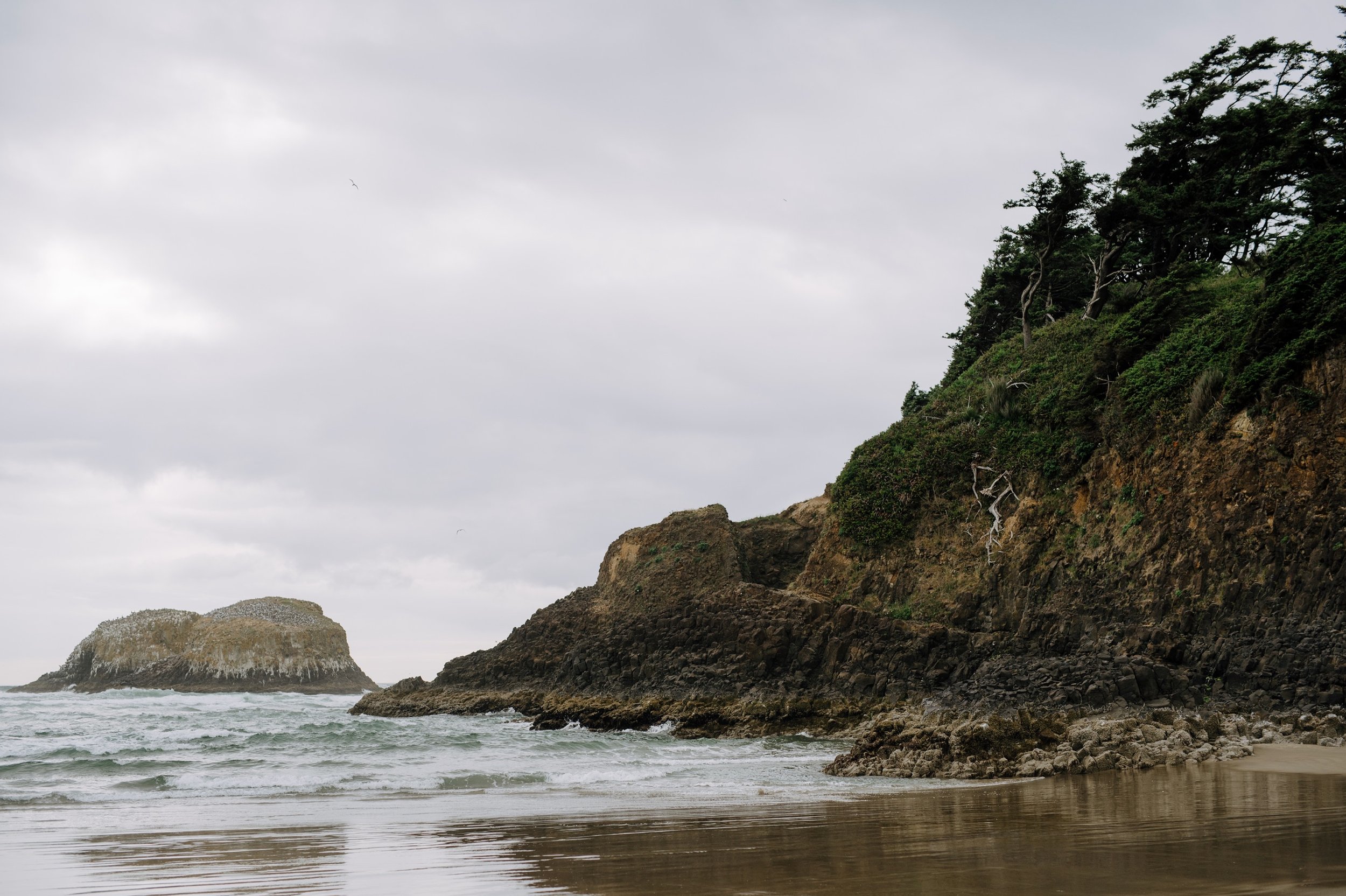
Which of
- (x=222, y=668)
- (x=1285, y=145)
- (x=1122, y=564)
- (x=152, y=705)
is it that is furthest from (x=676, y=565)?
(x=222, y=668)

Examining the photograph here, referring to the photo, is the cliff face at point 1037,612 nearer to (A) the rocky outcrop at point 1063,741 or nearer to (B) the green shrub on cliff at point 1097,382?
(B) the green shrub on cliff at point 1097,382

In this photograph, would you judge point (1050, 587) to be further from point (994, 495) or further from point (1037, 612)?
point (994, 495)

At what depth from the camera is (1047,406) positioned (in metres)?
28.1

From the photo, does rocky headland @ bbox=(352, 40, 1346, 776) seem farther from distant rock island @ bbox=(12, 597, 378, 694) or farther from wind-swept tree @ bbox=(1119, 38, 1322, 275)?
distant rock island @ bbox=(12, 597, 378, 694)

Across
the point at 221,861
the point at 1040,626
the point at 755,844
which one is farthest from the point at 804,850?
the point at 1040,626

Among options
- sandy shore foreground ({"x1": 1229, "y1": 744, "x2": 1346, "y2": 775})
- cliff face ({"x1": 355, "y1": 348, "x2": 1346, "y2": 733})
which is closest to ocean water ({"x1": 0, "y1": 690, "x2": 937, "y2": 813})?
cliff face ({"x1": 355, "y1": 348, "x2": 1346, "y2": 733})

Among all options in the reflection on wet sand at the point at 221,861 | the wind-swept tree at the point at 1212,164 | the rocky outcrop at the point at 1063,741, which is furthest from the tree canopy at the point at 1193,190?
the reflection on wet sand at the point at 221,861

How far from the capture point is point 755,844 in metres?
6.49

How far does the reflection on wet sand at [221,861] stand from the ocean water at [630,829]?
0.10ft

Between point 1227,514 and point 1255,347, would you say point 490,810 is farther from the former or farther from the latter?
point 1255,347

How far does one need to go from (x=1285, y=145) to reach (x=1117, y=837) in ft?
92.0

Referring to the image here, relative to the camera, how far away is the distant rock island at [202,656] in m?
73.2

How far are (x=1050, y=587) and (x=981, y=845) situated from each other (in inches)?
759

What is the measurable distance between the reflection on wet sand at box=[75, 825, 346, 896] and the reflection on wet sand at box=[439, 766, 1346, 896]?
111cm
